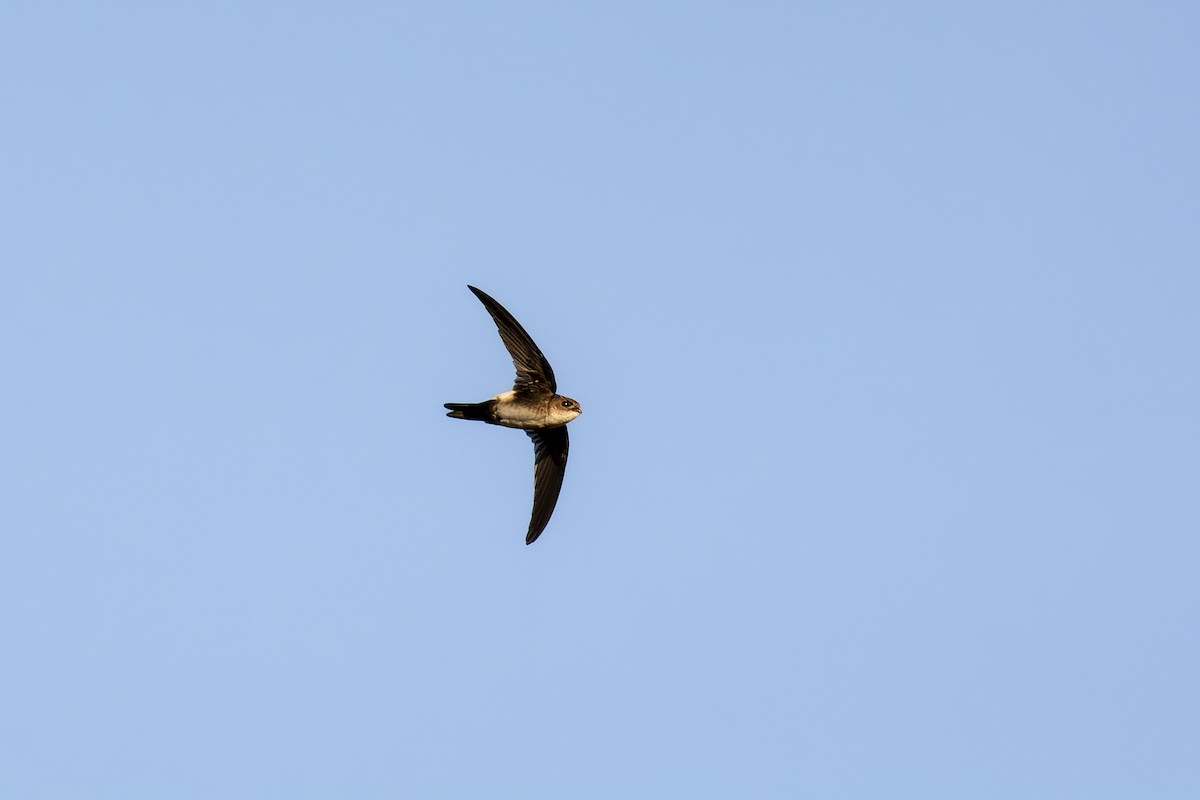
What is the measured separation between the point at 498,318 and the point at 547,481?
14.6ft

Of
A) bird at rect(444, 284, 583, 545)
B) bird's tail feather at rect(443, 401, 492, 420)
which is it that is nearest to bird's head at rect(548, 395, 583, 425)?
bird at rect(444, 284, 583, 545)

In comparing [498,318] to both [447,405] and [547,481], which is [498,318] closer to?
[447,405]

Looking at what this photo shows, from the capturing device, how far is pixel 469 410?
3216 centimetres

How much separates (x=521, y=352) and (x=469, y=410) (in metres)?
1.48

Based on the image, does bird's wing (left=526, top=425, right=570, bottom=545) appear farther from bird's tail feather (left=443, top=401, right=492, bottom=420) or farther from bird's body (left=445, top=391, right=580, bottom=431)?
bird's tail feather (left=443, top=401, right=492, bottom=420)

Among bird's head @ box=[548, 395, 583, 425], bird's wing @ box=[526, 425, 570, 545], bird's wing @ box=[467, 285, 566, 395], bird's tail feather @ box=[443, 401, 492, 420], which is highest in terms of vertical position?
bird's wing @ box=[467, 285, 566, 395]

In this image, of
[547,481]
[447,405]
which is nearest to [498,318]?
[447,405]

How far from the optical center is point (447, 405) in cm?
3216

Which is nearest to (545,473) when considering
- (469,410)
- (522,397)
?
(522,397)

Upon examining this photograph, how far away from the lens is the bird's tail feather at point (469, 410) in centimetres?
3209

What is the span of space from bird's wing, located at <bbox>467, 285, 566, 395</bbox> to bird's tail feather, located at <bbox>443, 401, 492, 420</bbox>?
2.38 feet

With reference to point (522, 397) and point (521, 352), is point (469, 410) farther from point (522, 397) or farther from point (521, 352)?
point (521, 352)

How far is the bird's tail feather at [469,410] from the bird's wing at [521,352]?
2.38 feet

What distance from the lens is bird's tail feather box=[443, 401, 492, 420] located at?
32094 millimetres
